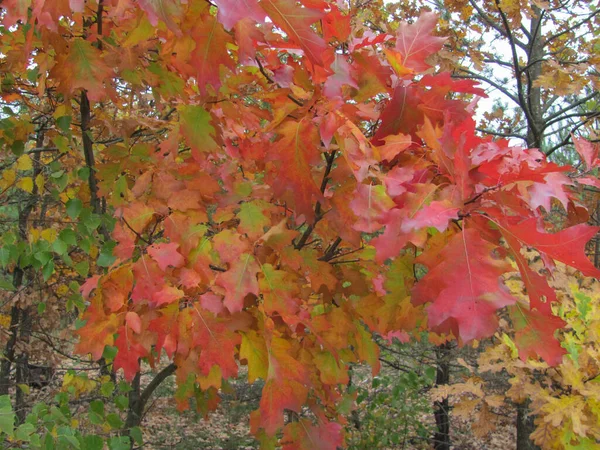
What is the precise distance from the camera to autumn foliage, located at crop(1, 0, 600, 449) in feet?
2.67

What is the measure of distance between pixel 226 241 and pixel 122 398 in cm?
108

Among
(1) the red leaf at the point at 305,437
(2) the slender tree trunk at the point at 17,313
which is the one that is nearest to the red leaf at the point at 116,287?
(1) the red leaf at the point at 305,437

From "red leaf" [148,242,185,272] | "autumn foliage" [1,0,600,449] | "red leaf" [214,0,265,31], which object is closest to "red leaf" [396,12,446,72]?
"autumn foliage" [1,0,600,449]

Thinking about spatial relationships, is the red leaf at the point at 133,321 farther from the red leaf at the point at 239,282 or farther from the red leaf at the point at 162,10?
the red leaf at the point at 162,10

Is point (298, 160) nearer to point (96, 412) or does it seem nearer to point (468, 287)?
point (468, 287)

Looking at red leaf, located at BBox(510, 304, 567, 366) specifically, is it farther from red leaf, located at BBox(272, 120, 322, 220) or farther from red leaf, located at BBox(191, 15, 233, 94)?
red leaf, located at BBox(191, 15, 233, 94)

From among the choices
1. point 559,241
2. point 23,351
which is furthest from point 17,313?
point 559,241

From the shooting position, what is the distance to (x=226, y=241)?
1.09m

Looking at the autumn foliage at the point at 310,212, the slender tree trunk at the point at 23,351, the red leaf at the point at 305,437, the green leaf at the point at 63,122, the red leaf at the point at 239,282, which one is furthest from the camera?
the slender tree trunk at the point at 23,351

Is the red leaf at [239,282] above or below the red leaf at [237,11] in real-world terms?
below

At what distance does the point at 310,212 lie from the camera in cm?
106

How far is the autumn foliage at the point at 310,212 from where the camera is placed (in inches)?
32.1

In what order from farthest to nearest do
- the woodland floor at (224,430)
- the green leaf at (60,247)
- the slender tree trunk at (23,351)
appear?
the woodland floor at (224,430) < the slender tree trunk at (23,351) < the green leaf at (60,247)

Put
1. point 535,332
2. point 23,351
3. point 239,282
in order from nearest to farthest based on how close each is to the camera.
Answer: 1. point 535,332
2. point 239,282
3. point 23,351
